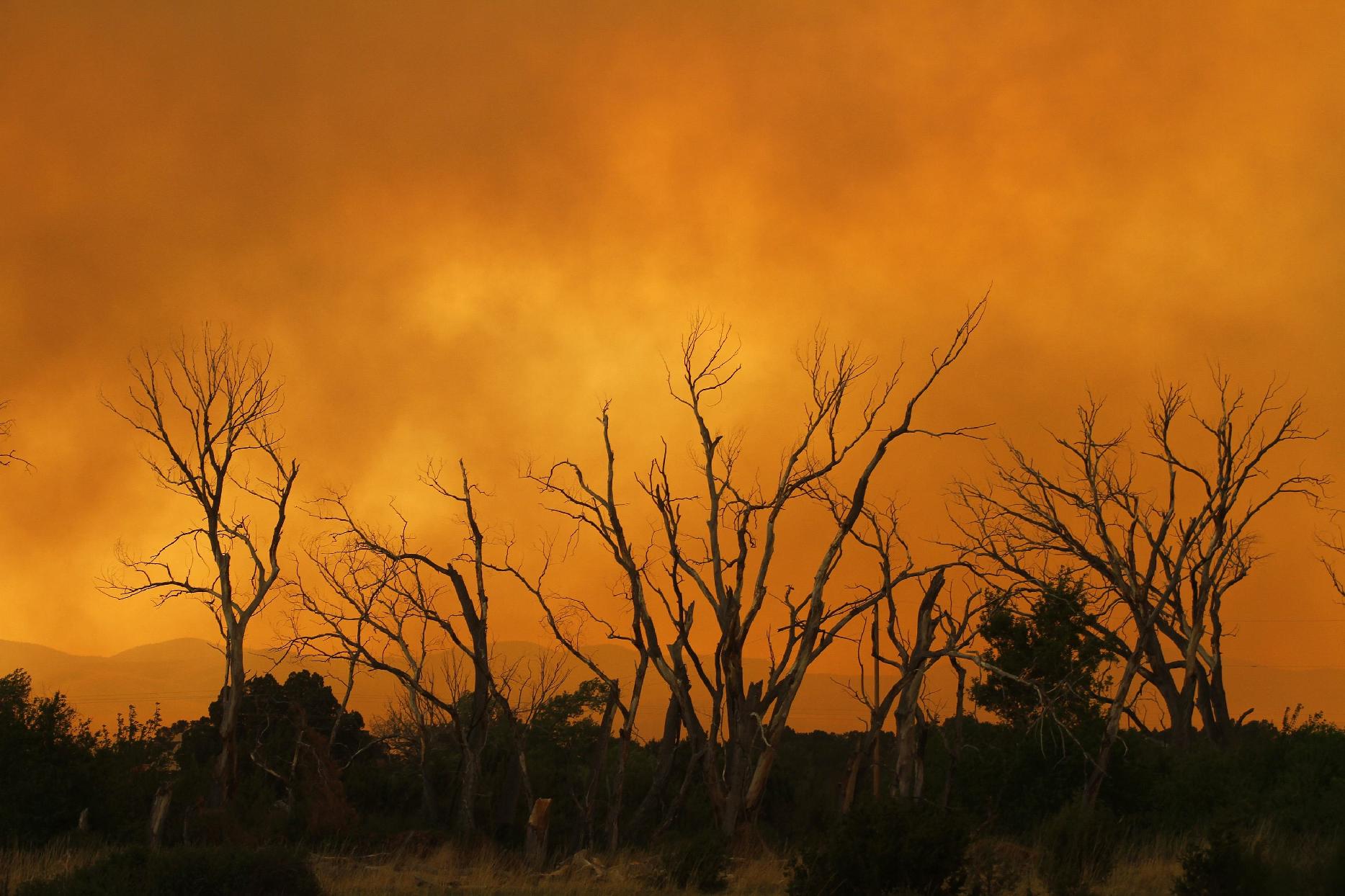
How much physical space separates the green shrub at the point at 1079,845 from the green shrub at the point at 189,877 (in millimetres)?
10022

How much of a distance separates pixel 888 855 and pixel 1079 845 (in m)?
5.59

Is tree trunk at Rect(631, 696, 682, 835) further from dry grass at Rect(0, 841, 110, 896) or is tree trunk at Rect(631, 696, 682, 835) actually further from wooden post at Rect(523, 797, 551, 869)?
dry grass at Rect(0, 841, 110, 896)

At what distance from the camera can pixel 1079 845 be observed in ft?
57.1

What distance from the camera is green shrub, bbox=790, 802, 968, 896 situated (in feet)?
43.6

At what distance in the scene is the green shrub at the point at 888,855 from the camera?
523 inches

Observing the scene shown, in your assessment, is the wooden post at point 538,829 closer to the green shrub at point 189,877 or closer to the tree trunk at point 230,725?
the green shrub at point 189,877

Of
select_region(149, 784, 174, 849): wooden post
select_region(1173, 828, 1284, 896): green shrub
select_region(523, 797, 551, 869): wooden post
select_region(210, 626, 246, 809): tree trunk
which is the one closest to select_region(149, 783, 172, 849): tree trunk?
select_region(149, 784, 174, 849): wooden post

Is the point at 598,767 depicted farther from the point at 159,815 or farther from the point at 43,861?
the point at 43,861

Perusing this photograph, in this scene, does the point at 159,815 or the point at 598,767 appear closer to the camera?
the point at 159,815

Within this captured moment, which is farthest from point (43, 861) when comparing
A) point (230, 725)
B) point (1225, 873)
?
point (1225, 873)

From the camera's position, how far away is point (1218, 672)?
33000 millimetres

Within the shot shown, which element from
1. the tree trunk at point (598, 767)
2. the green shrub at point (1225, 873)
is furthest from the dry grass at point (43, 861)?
the green shrub at point (1225, 873)

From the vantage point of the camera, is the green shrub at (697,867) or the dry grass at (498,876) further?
the green shrub at (697,867)

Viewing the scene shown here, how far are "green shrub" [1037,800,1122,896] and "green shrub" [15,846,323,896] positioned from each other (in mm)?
10022
